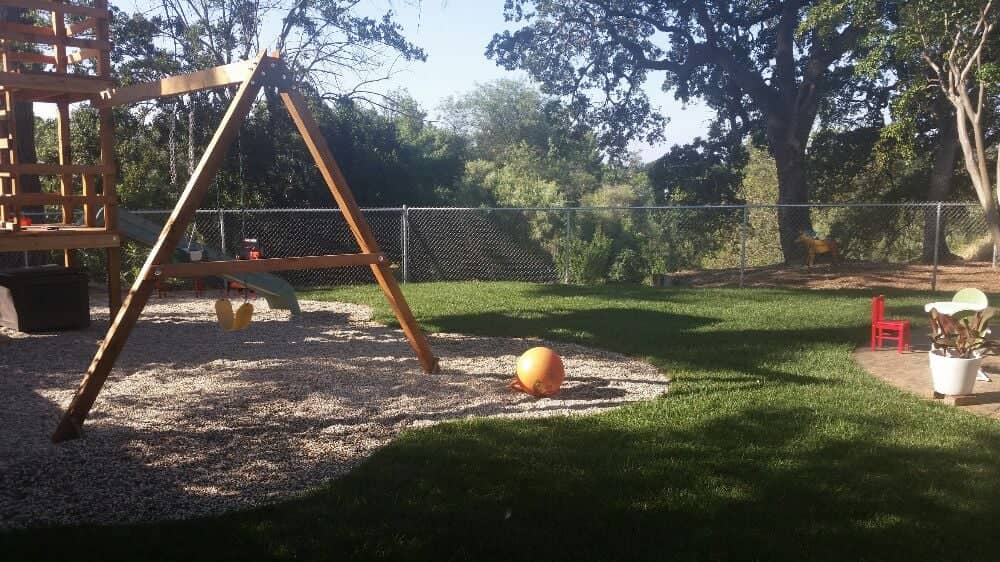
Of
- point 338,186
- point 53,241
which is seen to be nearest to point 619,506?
point 338,186

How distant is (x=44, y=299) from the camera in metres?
9.34

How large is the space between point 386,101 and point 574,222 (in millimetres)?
6634

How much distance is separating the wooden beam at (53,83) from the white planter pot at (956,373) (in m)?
8.29

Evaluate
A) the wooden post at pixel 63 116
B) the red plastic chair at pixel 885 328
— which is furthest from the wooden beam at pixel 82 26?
the red plastic chair at pixel 885 328

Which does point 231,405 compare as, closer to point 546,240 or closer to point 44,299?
point 44,299

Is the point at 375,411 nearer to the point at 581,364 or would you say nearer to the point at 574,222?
the point at 581,364

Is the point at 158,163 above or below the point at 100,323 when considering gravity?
above

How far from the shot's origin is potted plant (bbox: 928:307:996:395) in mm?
6141

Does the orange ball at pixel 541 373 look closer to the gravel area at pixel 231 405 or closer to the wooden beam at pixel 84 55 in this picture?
the gravel area at pixel 231 405

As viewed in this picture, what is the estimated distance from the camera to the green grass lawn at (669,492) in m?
3.44

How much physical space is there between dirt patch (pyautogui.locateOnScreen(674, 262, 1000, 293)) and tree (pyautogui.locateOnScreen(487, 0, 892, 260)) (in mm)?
3125

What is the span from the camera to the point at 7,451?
15.9ft

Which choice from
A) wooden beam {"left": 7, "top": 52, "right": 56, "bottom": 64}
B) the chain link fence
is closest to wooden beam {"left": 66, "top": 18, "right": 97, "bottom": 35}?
wooden beam {"left": 7, "top": 52, "right": 56, "bottom": 64}

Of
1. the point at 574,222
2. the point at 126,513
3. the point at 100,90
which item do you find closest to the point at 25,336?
the point at 100,90
